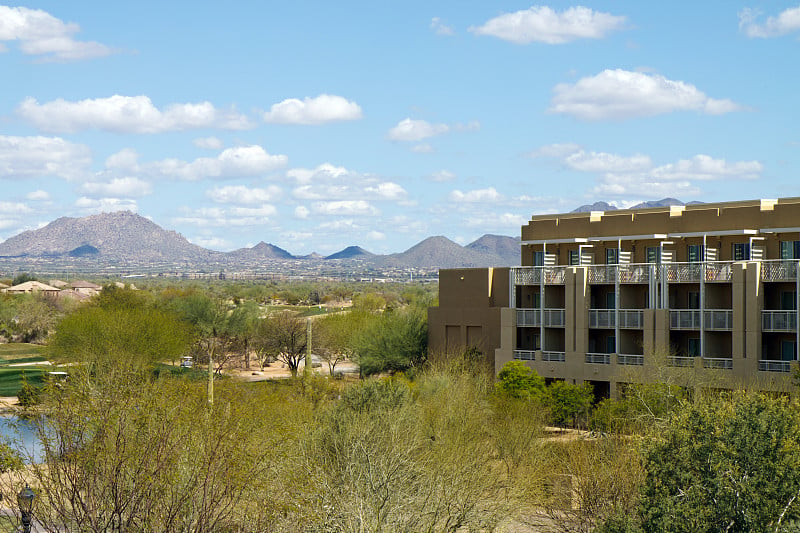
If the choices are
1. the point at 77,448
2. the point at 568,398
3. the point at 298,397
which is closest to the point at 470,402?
the point at 298,397

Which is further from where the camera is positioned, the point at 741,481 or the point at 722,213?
the point at 722,213

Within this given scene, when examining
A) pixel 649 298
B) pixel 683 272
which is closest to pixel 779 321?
pixel 683 272

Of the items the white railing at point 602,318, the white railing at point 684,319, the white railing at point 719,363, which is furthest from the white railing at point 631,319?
the white railing at point 719,363

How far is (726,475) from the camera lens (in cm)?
2100

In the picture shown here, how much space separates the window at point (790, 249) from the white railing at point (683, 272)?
13.9ft

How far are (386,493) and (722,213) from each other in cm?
3541

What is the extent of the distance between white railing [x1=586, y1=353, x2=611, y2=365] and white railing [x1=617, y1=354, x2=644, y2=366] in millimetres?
844

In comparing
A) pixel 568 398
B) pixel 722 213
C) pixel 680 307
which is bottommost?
pixel 568 398

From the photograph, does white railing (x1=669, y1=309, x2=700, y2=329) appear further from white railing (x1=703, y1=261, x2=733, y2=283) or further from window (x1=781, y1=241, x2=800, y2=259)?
window (x1=781, y1=241, x2=800, y2=259)

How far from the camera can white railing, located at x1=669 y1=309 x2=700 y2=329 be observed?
51.1 meters

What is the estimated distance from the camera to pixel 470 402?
42.4 metres

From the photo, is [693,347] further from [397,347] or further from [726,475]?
[726,475]

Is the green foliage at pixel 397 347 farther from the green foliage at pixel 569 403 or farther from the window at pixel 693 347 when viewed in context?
the window at pixel 693 347

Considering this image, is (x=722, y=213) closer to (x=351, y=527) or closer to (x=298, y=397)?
(x=298, y=397)
